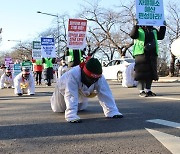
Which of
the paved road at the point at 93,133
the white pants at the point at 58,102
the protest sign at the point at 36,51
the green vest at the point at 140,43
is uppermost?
the protest sign at the point at 36,51

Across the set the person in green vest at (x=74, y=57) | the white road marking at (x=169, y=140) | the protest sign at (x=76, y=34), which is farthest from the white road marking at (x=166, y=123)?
the protest sign at (x=76, y=34)

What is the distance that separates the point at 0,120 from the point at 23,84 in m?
6.59

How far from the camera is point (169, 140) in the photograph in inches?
168

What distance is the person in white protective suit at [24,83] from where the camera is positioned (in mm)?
12492

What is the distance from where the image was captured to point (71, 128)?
17.0ft

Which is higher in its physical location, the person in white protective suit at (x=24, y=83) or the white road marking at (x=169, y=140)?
the person in white protective suit at (x=24, y=83)

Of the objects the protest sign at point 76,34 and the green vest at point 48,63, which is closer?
the protest sign at point 76,34

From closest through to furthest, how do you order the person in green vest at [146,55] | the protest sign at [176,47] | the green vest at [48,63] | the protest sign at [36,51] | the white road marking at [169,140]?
the white road marking at [169,140] → the protest sign at [176,47] → the person in green vest at [146,55] → the green vest at [48,63] → the protest sign at [36,51]

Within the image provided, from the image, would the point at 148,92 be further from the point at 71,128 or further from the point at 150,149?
the point at 150,149

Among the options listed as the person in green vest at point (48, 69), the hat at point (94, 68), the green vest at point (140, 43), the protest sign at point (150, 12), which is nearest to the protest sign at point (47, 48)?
the person in green vest at point (48, 69)

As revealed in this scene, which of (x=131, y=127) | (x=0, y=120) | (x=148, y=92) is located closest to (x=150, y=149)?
(x=131, y=127)

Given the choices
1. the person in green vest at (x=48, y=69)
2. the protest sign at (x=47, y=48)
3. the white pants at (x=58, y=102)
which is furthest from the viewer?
the protest sign at (x=47, y=48)

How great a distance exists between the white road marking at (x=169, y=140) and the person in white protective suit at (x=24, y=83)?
820cm

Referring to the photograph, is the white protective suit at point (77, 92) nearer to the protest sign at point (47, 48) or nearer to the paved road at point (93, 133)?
the paved road at point (93, 133)
